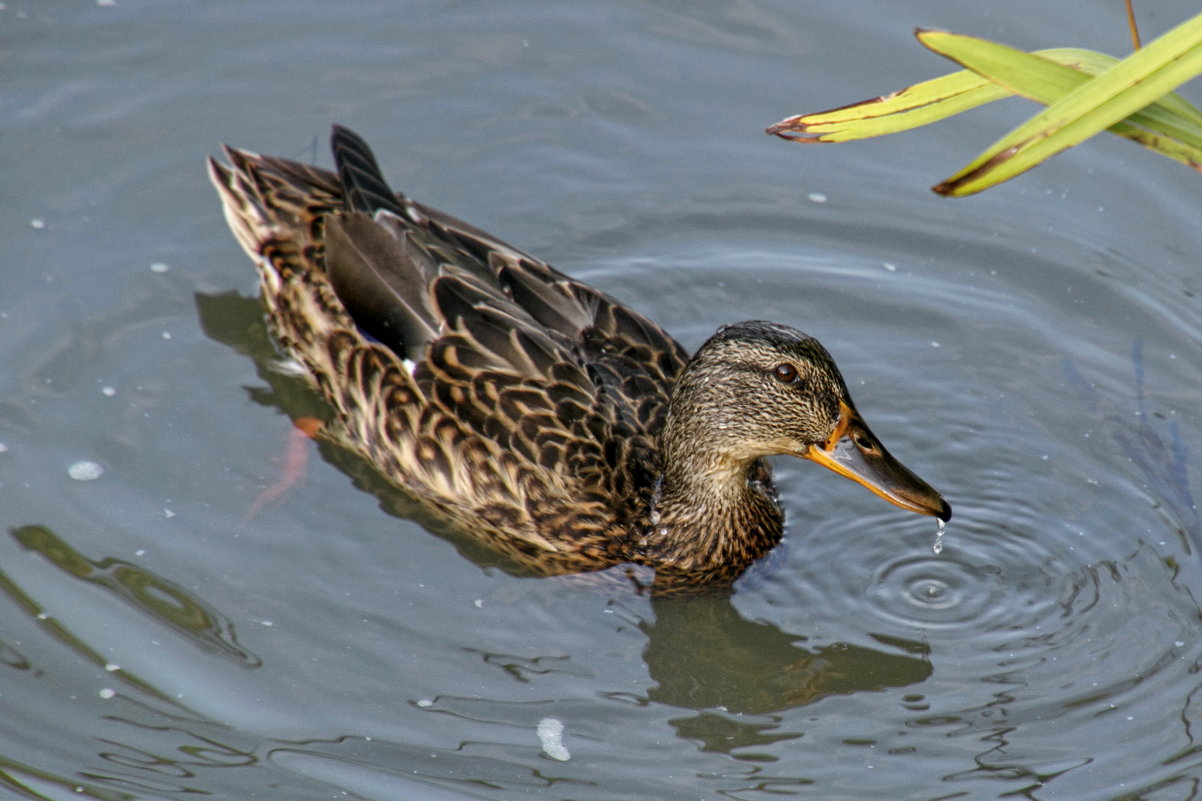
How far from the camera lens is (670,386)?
19.9 feet

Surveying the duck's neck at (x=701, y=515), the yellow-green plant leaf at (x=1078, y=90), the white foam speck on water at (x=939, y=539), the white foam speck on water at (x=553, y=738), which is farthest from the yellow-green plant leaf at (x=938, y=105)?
the white foam speck on water at (x=553, y=738)

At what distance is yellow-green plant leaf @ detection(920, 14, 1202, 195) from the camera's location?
4.13m

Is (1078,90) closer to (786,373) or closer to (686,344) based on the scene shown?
(786,373)

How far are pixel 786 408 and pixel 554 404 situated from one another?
2.94 feet

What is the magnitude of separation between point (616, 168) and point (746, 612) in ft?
9.57

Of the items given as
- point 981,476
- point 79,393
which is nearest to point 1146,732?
point 981,476

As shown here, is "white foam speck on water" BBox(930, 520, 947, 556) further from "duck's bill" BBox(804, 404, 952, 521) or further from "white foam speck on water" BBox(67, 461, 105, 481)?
"white foam speck on water" BBox(67, 461, 105, 481)

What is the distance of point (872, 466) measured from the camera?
17.7 ft

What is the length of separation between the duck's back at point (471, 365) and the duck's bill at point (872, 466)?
2.66 feet

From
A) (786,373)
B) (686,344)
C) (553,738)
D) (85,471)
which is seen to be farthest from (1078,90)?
(85,471)

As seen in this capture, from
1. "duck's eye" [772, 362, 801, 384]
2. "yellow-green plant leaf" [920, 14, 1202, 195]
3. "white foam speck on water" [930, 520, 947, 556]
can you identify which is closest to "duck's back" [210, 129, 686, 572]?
"duck's eye" [772, 362, 801, 384]

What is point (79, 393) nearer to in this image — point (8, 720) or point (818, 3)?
point (8, 720)

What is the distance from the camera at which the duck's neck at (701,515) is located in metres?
5.81

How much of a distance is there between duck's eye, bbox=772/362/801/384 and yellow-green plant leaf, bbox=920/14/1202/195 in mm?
1143
